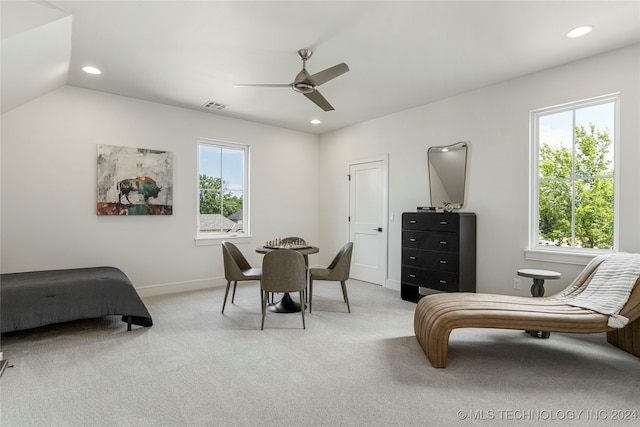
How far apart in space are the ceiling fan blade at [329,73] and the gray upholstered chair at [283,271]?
5.39ft

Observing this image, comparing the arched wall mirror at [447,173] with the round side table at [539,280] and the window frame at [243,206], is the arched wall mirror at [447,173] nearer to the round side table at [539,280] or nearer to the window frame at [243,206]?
the round side table at [539,280]

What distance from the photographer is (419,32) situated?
9.46ft

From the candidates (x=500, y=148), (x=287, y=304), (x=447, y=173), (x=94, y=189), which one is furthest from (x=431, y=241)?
(x=94, y=189)

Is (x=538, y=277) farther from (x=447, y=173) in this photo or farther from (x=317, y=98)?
(x=317, y=98)

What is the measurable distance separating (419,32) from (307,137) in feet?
12.6

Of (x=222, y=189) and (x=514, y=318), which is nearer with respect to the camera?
(x=514, y=318)

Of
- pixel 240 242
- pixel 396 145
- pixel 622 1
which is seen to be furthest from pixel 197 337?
pixel 622 1

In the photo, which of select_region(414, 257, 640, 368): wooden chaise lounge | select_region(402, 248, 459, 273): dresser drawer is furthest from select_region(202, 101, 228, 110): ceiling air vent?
select_region(414, 257, 640, 368): wooden chaise lounge

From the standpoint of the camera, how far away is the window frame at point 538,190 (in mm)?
3199

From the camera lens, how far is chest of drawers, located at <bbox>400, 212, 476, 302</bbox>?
397cm

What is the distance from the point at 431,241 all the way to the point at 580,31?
2.51m

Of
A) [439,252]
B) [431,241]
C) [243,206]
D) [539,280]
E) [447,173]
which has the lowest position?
[539,280]

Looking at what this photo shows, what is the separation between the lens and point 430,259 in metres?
4.23

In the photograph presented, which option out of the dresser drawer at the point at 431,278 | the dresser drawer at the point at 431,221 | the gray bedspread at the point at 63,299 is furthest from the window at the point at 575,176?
the gray bedspread at the point at 63,299
